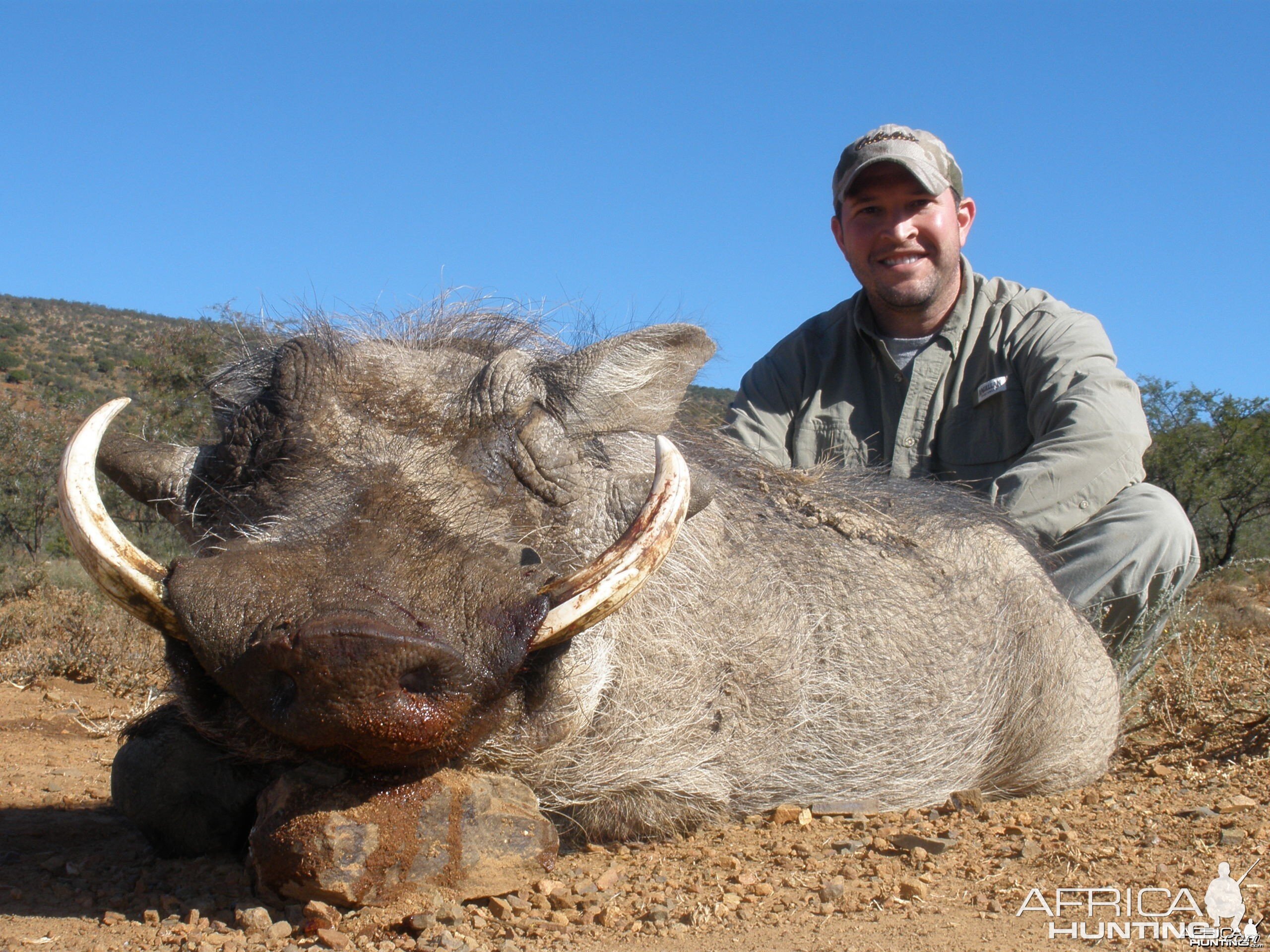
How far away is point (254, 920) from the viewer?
1897mm

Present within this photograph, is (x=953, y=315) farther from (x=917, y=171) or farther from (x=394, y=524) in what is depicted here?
(x=394, y=524)

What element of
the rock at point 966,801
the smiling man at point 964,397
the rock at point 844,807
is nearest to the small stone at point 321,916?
the rock at point 844,807

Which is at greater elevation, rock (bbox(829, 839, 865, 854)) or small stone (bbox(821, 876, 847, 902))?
rock (bbox(829, 839, 865, 854))

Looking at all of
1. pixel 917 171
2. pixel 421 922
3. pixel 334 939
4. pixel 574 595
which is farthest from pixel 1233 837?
pixel 917 171

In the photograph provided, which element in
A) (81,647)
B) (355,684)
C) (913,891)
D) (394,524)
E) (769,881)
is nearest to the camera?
(355,684)

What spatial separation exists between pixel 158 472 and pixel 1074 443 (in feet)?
8.83

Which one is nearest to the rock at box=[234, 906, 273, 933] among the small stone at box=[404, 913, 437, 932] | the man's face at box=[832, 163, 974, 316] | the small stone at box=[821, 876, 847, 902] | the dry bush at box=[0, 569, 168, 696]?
the small stone at box=[404, 913, 437, 932]

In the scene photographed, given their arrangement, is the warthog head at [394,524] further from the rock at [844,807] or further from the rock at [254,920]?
the rock at [844,807]

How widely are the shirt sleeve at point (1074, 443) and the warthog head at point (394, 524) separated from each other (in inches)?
55.2

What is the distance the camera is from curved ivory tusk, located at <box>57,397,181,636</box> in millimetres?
1826

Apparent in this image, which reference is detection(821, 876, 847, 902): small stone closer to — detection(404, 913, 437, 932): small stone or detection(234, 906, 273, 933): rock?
detection(404, 913, 437, 932): small stone

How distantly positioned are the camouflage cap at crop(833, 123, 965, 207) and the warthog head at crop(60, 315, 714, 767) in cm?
196

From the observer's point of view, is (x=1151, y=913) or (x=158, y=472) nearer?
(x=1151, y=913)

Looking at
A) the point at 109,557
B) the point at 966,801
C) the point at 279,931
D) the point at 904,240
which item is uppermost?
the point at 904,240
